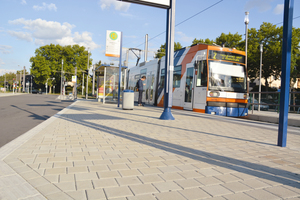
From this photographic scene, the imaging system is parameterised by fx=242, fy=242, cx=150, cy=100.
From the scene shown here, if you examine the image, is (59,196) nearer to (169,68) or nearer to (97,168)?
(97,168)

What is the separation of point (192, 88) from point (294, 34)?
27.5 metres

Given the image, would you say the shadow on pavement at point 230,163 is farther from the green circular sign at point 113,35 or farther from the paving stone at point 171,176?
the green circular sign at point 113,35

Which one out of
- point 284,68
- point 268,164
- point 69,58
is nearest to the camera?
point 268,164

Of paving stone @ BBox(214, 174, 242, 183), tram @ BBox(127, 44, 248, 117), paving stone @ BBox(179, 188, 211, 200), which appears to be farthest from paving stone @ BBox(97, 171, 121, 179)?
tram @ BBox(127, 44, 248, 117)

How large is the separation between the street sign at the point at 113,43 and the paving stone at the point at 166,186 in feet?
41.9

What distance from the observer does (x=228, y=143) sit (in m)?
5.08

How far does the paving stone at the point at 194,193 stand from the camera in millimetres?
2377

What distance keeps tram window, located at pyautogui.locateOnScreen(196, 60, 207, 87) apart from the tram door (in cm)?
67

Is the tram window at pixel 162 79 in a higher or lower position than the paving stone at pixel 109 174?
higher

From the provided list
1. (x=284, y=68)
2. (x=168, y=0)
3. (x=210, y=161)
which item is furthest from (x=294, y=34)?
(x=210, y=161)

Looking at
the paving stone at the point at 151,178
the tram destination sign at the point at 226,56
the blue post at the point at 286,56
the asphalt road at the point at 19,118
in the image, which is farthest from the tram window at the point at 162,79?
the paving stone at the point at 151,178

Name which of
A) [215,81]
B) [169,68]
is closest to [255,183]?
[169,68]

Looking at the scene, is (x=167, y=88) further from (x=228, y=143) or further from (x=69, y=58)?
(x=69, y=58)

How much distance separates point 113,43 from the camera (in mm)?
14773
